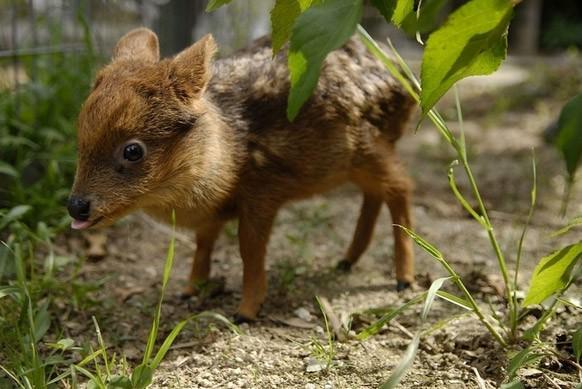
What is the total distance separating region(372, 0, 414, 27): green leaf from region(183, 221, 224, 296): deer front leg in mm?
1847

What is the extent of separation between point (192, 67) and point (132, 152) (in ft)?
1.47

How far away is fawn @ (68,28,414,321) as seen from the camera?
2.99 meters

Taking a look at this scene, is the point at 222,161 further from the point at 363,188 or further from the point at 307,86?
the point at 307,86

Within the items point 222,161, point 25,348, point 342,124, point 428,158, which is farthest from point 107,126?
point 428,158

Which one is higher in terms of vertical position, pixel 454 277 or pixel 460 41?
pixel 460 41

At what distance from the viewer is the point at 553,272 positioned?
2.42 m

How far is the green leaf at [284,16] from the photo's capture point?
211cm

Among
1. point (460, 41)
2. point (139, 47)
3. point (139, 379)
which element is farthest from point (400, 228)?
point (460, 41)

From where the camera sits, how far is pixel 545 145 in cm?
705

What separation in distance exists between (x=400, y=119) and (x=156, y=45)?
4.41 feet

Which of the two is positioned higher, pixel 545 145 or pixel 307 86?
pixel 307 86

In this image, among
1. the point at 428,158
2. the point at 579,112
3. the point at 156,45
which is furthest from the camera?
the point at 428,158

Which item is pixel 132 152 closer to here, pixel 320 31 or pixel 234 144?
pixel 234 144

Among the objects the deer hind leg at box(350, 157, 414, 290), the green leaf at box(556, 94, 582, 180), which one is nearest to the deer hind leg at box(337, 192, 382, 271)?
the deer hind leg at box(350, 157, 414, 290)
